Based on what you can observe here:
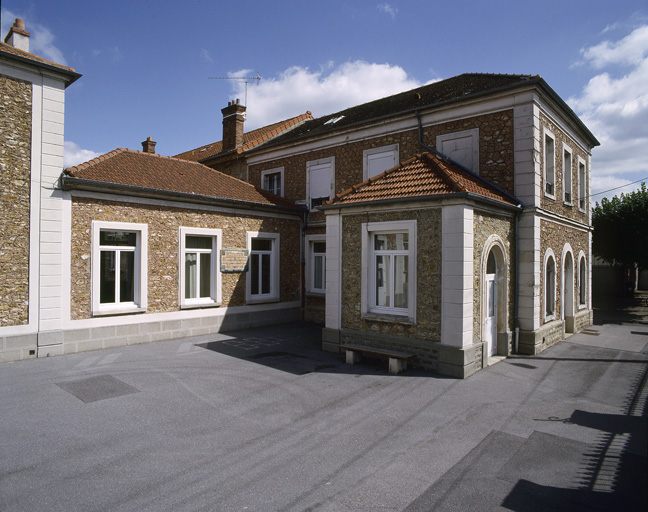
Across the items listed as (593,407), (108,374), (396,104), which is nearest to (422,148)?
(396,104)

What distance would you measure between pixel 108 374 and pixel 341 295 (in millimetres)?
5071

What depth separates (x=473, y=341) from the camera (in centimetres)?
838

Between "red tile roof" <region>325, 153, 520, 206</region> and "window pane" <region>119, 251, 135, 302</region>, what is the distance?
530cm

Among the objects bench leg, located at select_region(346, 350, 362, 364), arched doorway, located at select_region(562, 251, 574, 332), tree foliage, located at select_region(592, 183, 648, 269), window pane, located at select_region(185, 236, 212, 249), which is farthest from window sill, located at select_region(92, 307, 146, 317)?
tree foliage, located at select_region(592, 183, 648, 269)

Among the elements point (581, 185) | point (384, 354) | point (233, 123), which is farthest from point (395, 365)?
point (233, 123)

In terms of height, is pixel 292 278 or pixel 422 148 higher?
pixel 422 148

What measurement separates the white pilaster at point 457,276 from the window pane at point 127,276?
758cm

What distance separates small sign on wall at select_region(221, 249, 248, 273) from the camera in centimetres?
1231

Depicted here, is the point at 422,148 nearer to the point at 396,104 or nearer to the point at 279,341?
the point at 396,104

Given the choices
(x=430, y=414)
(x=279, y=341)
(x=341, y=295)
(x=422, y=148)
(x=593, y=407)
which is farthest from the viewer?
(x=422, y=148)

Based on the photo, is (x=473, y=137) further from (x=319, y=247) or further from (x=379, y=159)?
(x=319, y=247)

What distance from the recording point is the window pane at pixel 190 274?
11.7m

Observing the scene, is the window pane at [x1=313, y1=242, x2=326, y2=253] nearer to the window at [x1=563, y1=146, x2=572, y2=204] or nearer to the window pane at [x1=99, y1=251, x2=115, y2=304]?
the window pane at [x1=99, y1=251, x2=115, y2=304]

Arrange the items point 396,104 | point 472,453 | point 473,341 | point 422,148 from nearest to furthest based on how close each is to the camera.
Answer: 1. point 472,453
2. point 473,341
3. point 422,148
4. point 396,104
